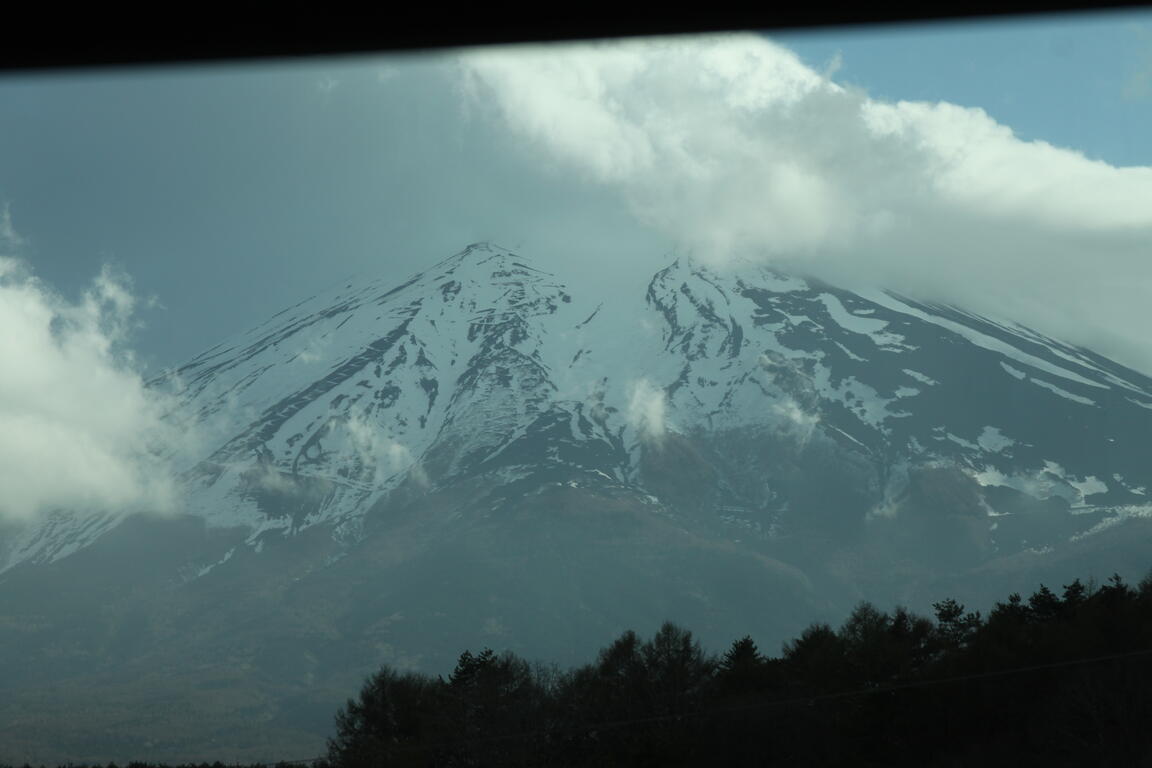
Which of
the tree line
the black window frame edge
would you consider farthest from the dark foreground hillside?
the black window frame edge

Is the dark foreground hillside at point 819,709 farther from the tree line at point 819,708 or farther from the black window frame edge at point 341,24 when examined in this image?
the black window frame edge at point 341,24

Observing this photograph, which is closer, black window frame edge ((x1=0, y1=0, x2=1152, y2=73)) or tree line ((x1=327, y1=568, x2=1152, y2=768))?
black window frame edge ((x1=0, y1=0, x2=1152, y2=73))

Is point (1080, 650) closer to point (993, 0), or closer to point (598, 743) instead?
point (598, 743)

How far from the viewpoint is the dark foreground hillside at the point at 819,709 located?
43.8 metres

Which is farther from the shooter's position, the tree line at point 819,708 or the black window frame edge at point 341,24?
the tree line at point 819,708

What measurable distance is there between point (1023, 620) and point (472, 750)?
27385 mm

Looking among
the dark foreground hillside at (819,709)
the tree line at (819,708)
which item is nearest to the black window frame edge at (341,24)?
the tree line at (819,708)

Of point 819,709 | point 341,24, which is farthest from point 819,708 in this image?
point 341,24

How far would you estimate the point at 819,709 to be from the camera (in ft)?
158

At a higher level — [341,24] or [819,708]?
[819,708]

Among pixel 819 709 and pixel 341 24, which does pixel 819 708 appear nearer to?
pixel 819 709

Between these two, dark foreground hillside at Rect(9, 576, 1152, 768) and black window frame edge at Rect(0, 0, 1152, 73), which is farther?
dark foreground hillside at Rect(9, 576, 1152, 768)

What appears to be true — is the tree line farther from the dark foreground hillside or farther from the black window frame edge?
the black window frame edge

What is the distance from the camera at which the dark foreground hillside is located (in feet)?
144
